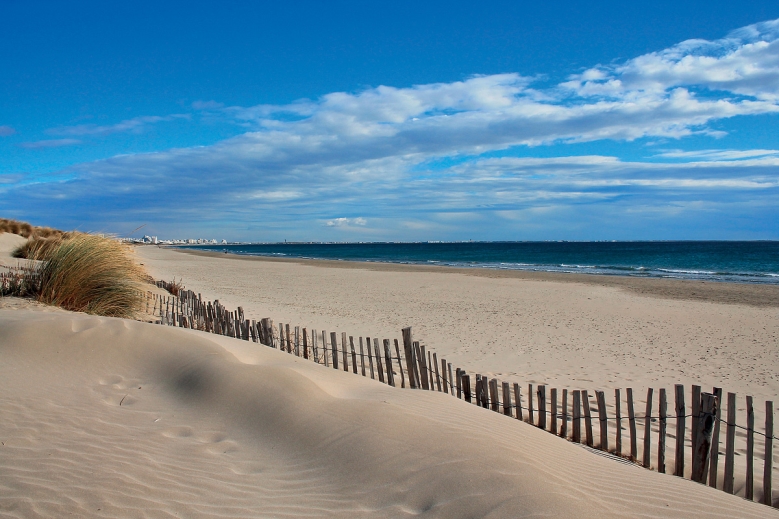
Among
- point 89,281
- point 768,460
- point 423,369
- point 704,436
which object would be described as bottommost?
point 768,460

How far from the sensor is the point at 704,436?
3918 millimetres

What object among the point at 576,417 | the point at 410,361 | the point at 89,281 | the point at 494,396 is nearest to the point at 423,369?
the point at 410,361

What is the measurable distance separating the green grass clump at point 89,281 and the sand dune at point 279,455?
13.1 ft

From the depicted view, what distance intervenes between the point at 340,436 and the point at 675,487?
224 cm

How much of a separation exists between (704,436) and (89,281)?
32.0ft

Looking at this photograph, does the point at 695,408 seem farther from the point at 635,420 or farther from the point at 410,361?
the point at 410,361

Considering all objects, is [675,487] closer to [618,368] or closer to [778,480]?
[778,480]

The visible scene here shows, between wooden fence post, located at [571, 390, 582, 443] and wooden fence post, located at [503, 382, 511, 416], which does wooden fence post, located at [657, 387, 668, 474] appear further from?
wooden fence post, located at [503, 382, 511, 416]

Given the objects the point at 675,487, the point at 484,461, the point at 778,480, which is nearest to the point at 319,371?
the point at 484,461

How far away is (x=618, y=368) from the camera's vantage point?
8258mm

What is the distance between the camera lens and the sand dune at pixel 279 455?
9.09 ft

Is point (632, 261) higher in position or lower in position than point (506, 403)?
higher

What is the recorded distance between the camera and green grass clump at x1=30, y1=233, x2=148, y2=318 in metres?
9.02

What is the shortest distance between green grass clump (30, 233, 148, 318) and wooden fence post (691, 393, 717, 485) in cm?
888
